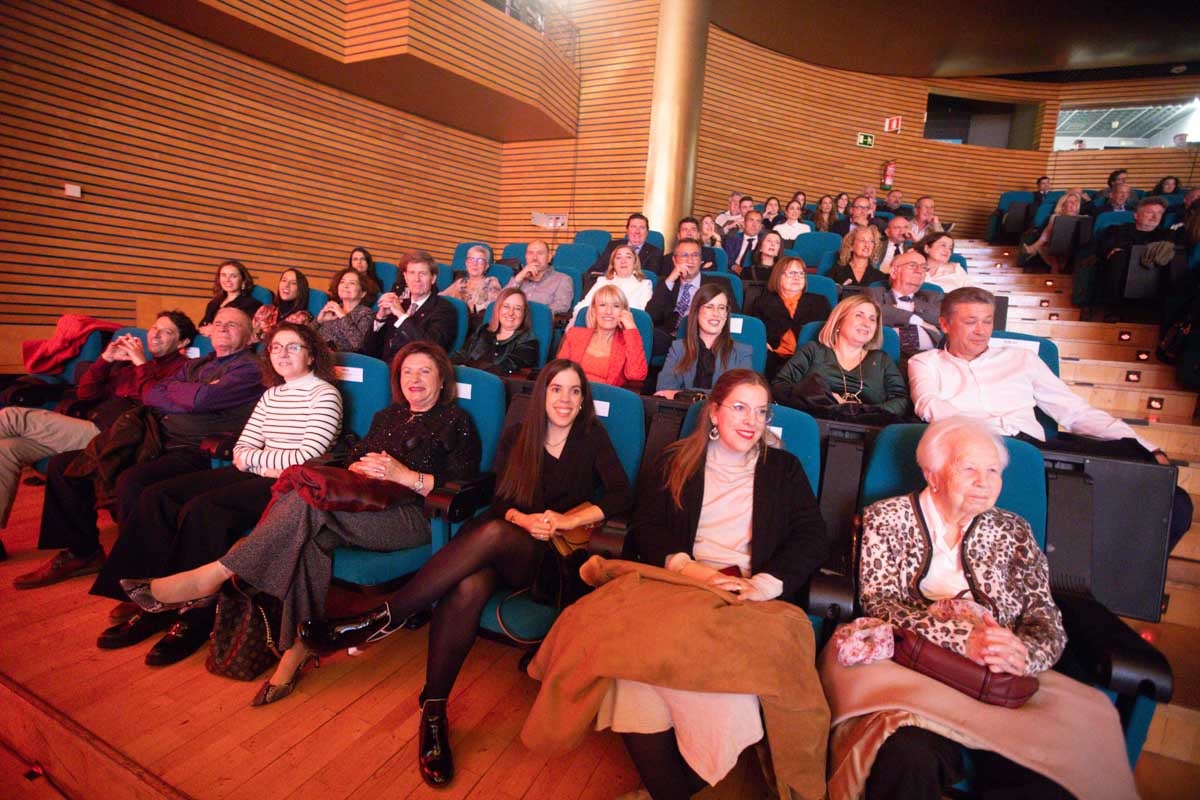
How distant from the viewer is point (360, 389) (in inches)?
84.2

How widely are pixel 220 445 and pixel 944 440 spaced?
2.31 m

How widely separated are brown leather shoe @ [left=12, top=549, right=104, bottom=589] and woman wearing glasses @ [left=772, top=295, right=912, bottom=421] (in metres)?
2.83

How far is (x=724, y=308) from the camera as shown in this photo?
240 cm

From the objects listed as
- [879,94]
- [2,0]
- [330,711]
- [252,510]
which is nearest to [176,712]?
[330,711]

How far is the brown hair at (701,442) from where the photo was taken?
1.48 meters

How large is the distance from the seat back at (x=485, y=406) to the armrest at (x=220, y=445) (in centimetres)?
85

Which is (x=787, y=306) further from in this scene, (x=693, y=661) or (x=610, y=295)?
(x=693, y=661)

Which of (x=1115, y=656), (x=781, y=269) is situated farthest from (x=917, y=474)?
(x=781, y=269)

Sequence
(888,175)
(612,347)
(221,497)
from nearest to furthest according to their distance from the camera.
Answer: (221,497) < (612,347) < (888,175)

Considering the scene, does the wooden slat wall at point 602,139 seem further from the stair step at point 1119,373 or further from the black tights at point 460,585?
the black tights at point 460,585

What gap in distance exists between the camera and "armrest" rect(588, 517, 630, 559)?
139 cm

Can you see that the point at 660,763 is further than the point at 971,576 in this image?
No

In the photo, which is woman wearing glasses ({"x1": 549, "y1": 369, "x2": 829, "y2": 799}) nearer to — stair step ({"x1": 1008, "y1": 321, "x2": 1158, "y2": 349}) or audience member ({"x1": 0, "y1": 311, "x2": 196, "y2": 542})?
audience member ({"x1": 0, "y1": 311, "x2": 196, "y2": 542})

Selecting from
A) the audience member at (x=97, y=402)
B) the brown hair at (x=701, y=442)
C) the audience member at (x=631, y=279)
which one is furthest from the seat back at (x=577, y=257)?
the brown hair at (x=701, y=442)
